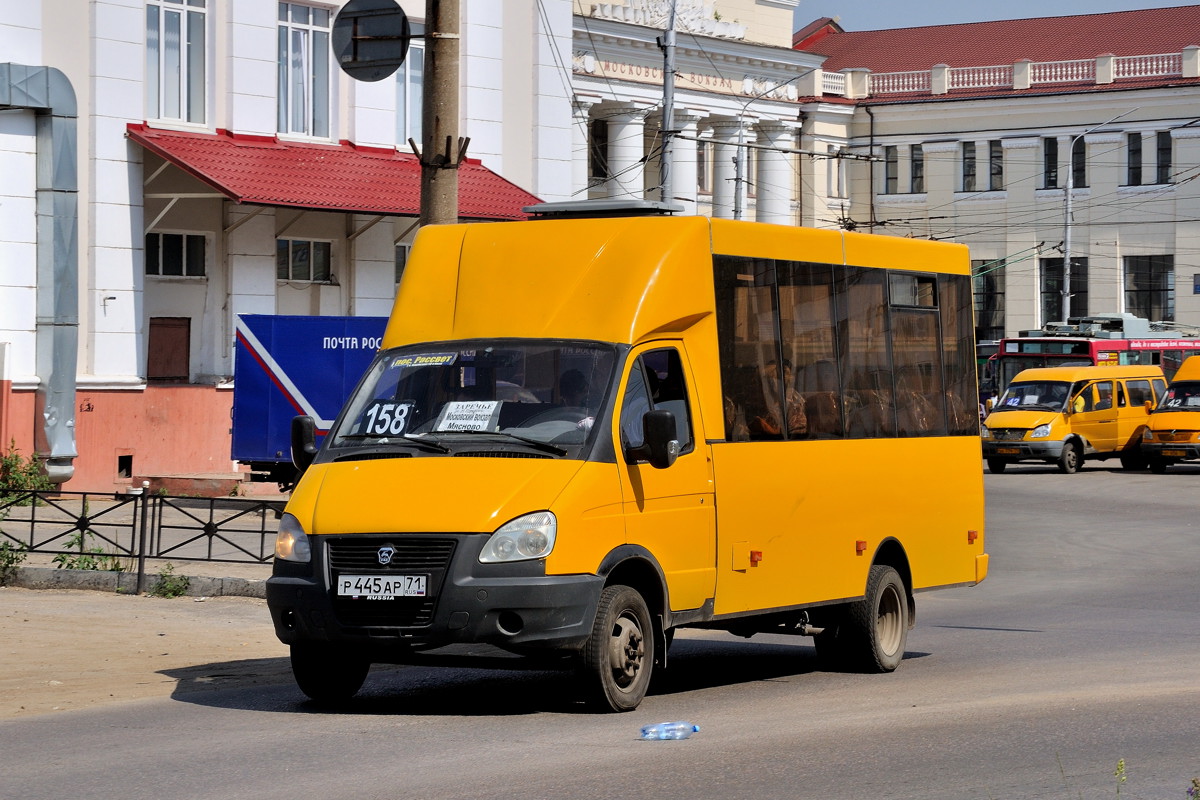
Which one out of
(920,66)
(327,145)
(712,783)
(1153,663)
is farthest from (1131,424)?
(920,66)

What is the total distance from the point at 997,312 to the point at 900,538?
68542 mm

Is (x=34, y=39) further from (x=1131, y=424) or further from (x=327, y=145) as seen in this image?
(x=1131, y=424)

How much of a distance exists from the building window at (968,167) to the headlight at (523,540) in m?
72.3

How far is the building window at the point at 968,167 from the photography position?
79.1 m

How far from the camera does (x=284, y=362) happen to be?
75.8 ft

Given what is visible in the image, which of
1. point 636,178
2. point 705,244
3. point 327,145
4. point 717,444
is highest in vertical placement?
point 636,178

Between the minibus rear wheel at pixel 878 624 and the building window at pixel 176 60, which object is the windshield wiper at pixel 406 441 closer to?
the minibus rear wheel at pixel 878 624

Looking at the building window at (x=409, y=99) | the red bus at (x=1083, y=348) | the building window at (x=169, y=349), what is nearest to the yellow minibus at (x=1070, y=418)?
the red bus at (x=1083, y=348)

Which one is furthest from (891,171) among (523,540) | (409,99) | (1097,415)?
(523,540)

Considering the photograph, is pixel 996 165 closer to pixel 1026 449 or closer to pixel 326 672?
pixel 1026 449

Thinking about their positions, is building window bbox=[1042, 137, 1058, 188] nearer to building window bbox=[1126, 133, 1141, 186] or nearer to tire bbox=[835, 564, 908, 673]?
building window bbox=[1126, 133, 1141, 186]

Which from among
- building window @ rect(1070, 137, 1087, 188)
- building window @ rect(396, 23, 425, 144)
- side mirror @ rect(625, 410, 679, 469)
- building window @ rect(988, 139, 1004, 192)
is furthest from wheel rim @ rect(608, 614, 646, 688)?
building window @ rect(988, 139, 1004, 192)

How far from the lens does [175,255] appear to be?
29.7 meters

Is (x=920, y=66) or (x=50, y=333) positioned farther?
(x=920, y=66)
